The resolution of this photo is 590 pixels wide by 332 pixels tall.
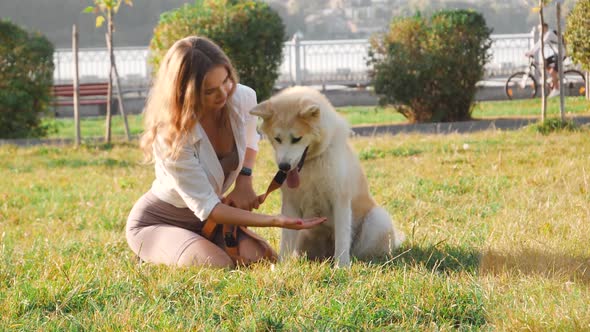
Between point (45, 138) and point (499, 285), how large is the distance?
37.5 ft

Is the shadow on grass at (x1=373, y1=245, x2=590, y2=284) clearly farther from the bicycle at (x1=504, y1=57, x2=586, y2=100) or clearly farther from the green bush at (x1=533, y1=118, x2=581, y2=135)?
the bicycle at (x1=504, y1=57, x2=586, y2=100)

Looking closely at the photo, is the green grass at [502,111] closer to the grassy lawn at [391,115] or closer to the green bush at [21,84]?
the grassy lawn at [391,115]

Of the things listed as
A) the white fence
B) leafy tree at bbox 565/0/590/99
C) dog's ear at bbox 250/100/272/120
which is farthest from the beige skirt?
the white fence

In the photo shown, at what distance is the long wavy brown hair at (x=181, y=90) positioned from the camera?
4.16 metres

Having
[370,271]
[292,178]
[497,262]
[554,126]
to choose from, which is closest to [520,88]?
[554,126]

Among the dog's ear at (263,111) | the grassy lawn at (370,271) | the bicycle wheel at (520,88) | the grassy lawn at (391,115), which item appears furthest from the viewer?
the bicycle wheel at (520,88)

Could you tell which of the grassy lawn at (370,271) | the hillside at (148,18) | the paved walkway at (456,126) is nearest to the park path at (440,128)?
the paved walkway at (456,126)

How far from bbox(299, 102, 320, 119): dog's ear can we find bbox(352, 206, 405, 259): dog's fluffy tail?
2.55 feet

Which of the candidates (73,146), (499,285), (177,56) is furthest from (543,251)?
(73,146)

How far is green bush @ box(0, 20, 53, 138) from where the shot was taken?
13.4m

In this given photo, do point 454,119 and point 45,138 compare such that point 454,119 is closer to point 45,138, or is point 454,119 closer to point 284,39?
point 284,39

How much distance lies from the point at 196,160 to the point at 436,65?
9.26 meters

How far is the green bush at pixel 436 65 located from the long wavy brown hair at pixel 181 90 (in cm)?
905

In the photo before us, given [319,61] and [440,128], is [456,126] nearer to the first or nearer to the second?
[440,128]
